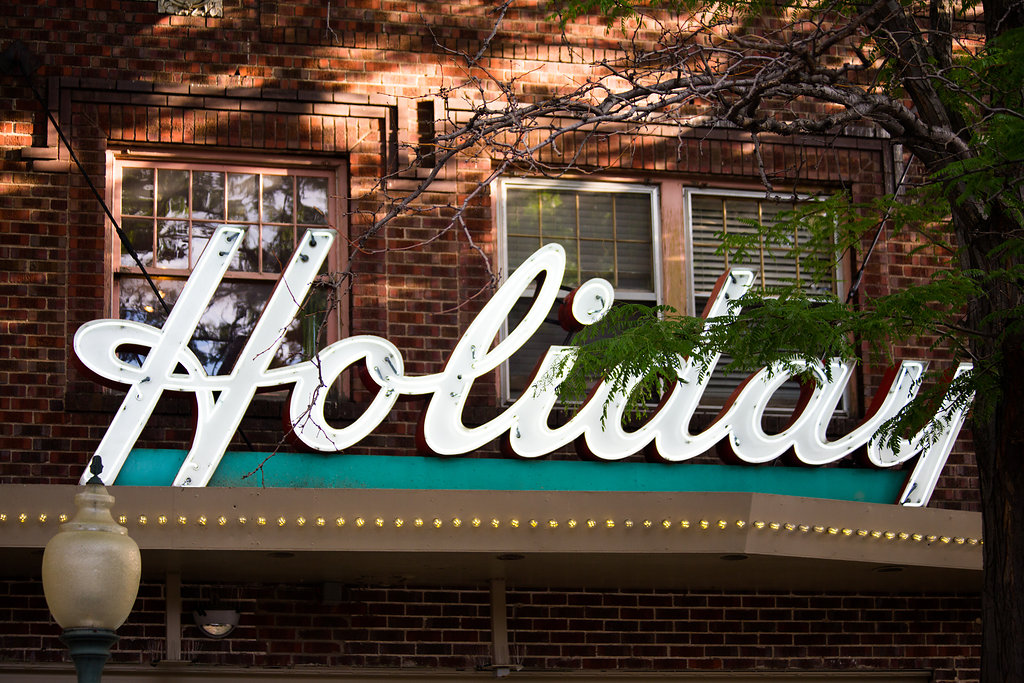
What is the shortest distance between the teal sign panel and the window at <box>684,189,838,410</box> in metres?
1.27

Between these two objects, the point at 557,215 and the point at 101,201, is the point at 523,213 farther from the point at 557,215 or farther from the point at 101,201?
the point at 101,201

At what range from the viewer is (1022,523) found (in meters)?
7.39

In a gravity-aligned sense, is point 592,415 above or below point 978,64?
below

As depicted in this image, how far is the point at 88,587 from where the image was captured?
6184 mm

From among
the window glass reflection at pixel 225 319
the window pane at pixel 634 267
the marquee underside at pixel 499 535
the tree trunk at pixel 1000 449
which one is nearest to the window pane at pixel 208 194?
the window glass reflection at pixel 225 319

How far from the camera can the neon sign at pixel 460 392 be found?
8.92 metres

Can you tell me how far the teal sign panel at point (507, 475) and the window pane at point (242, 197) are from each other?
2.32 meters

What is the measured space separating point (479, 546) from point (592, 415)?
1.34m

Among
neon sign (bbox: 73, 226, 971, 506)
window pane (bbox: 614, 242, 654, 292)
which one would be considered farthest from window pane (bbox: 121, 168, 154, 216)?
window pane (bbox: 614, 242, 654, 292)

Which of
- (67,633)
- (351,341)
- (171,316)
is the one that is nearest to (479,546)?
(351,341)

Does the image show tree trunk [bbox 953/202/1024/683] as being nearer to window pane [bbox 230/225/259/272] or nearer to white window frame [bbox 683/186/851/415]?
white window frame [bbox 683/186/851/415]

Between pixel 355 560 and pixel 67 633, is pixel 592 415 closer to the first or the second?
pixel 355 560

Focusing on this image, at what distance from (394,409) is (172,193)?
91.3 inches

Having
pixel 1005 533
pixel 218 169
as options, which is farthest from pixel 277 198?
pixel 1005 533
